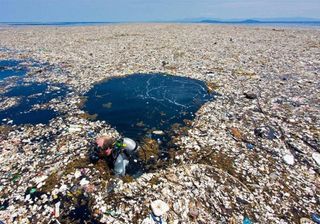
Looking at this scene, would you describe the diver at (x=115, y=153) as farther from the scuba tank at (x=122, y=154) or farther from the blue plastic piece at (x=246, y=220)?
the blue plastic piece at (x=246, y=220)

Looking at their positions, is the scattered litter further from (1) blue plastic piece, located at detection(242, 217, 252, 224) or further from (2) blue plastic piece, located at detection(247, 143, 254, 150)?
(1) blue plastic piece, located at detection(242, 217, 252, 224)

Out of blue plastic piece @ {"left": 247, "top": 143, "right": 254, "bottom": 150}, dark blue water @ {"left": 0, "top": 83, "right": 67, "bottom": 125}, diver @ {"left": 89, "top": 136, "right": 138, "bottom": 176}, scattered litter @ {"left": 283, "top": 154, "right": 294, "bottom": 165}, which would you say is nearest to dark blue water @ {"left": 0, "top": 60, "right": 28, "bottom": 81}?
dark blue water @ {"left": 0, "top": 83, "right": 67, "bottom": 125}

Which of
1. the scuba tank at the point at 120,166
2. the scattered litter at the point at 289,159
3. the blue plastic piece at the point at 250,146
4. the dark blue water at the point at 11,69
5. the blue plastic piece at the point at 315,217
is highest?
the scuba tank at the point at 120,166

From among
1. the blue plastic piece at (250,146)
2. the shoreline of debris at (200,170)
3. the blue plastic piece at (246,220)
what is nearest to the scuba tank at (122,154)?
the shoreline of debris at (200,170)

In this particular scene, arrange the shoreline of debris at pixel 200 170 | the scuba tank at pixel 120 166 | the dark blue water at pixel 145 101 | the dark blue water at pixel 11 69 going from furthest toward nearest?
the dark blue water at pixel 11 69 < the dark blue water at pixel 145 101 < the scuba tank at pixel 120 166 < the shoreline of debris at pixel 200 170

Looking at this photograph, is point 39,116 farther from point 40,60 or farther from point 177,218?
point 40,60

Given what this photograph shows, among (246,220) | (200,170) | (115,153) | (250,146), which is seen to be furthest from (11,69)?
(246,220)
